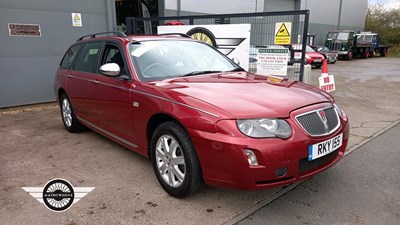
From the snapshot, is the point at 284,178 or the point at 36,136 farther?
the point at 36,136

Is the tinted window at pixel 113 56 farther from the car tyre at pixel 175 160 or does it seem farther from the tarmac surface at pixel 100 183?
the tarmac surface at pixel 100 183

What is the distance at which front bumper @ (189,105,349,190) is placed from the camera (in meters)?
2.63

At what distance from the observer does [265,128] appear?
8.95 ft

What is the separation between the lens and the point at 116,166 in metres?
4.14

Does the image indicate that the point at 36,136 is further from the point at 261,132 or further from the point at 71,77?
the point at 261,132

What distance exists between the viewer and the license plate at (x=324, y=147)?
9.27 feet

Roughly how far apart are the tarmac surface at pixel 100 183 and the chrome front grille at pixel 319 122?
2.61ft

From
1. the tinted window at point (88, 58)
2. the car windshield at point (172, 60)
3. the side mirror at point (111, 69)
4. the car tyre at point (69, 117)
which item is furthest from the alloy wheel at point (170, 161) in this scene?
the car tyre at point (69, 117)

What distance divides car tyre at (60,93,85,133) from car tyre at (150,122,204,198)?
253 cm

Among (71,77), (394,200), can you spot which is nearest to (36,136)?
(71,77)

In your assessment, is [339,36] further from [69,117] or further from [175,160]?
[175,160]

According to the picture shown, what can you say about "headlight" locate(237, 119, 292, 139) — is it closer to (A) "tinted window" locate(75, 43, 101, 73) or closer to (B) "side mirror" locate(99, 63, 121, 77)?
(B) "side mirror" locate(99, 63, 121, 77)

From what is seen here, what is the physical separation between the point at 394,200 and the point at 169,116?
93.4 inches

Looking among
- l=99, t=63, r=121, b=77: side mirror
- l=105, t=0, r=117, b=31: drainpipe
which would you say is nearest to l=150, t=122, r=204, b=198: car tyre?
l=99, t=63, r=121, b=77: side mirror
